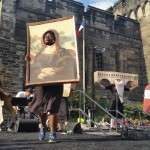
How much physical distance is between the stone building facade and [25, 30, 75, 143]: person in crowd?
8950 millimetres

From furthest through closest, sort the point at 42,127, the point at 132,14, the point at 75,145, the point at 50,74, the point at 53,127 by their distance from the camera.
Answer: the point at 132,14
the point at 50,74
the point at 42,127
the point at 53,127
the point at 75,145

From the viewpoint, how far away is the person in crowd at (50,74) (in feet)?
14.4

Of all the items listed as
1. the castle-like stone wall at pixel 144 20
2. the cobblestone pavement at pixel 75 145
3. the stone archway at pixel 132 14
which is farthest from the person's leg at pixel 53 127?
the stone archway at pixel 132 14

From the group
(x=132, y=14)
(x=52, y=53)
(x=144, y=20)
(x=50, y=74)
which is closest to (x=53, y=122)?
(x=50, y=74)

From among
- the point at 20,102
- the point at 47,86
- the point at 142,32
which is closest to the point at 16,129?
the point at 20,102

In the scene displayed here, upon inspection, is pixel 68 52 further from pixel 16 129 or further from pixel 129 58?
pixel 129 58

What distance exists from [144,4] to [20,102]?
16.2 m

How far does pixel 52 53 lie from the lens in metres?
4.75

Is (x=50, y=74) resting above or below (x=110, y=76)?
below

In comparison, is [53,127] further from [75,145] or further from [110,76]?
[110,76]

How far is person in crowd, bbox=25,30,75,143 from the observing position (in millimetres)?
4402

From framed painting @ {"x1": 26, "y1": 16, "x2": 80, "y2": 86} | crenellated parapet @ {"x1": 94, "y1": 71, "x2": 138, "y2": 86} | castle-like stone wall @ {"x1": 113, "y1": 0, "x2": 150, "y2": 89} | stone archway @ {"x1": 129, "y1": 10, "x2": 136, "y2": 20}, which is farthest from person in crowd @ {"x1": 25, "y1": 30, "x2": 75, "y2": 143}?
stone archway @ {"x1": 129, "y1": 10, "x2": 136, "y2": 20}

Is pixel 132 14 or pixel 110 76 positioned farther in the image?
pixel 132 14

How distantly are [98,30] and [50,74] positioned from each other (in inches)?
600
